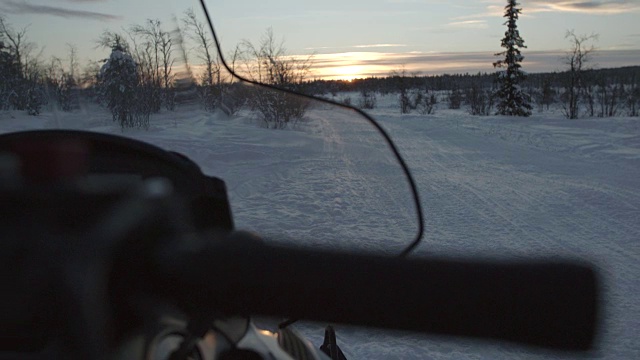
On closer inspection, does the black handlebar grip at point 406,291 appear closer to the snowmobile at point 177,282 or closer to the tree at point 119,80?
the snowmobile at point 177,282

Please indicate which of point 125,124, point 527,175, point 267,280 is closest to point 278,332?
point 125,124

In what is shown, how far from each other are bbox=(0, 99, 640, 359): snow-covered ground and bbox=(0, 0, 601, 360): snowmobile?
30mm

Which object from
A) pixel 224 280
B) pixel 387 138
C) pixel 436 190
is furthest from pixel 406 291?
pixel 436 190

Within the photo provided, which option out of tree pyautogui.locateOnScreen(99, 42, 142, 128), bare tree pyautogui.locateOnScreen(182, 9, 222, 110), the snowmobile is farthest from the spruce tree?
A: the snowmobile

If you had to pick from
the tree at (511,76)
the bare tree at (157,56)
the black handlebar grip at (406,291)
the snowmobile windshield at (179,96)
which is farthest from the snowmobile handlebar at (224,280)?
the tree at (511,76)

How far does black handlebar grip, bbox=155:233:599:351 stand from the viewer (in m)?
0.41

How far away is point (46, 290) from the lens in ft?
1.61

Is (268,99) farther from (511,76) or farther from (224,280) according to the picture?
(511,76)

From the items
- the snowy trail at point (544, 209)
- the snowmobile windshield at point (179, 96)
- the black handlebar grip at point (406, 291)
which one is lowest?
the snowy trail at point (544, 209)

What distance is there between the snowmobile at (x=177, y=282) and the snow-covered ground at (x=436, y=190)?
3 cm

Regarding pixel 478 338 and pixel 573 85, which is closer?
pixel 478 338

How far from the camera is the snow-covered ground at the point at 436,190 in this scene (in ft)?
2.99

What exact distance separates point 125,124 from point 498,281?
653 millimetres

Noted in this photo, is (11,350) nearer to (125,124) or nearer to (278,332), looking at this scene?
(125,124)
